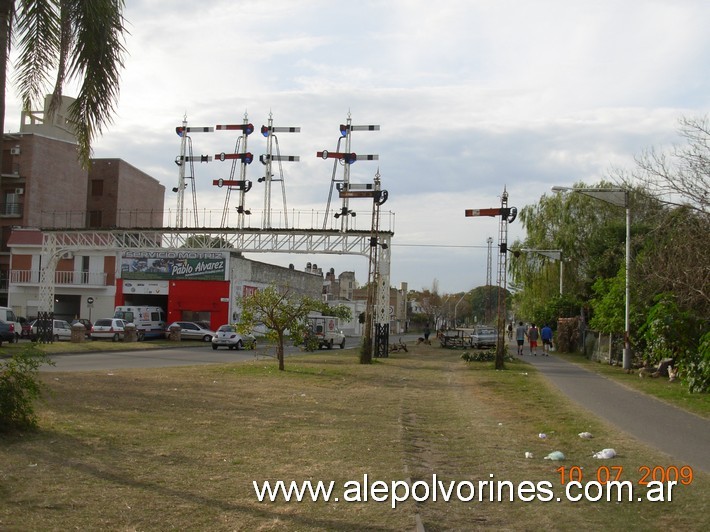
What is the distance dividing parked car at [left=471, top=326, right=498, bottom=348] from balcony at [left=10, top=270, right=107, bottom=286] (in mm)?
28611

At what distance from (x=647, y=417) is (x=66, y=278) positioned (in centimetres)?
5291

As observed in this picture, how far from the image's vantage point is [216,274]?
188ft

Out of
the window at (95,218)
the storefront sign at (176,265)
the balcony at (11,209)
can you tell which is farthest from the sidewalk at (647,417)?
the window at (95,218)

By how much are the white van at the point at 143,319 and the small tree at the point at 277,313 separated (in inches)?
1039

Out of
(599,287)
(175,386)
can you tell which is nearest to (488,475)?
(175,386)

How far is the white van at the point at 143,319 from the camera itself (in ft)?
165

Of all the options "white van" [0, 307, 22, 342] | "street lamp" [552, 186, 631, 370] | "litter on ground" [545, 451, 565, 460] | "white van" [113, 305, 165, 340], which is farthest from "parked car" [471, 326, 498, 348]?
"litter on ground" [545, 451, 565, 460]

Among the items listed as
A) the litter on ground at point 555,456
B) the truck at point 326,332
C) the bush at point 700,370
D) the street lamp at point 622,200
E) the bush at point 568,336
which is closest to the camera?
the litter on ground at point 555,456

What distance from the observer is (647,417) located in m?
14.0

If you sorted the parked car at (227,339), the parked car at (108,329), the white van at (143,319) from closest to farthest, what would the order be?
1. the parked car at (227,339)
2. the parked car at (108,329)
3. the white van at (143,319)

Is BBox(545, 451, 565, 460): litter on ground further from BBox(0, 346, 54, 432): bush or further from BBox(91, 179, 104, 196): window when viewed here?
BBox(91, 179, 104, 196): window

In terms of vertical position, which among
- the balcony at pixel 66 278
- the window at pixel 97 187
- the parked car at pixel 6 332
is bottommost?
the parked car at pixel 6 332

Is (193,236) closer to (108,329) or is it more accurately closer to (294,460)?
(108,329)

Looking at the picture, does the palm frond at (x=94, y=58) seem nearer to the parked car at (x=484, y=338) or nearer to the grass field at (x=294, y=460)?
the grass field at (x=294, y=460)
